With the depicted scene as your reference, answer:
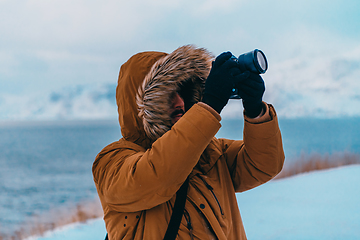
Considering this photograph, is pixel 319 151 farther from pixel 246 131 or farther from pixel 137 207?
pixel 137 207

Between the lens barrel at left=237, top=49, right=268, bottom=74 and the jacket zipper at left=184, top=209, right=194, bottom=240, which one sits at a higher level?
the lens barrel at left=237, top=49, right=268, bottom=74

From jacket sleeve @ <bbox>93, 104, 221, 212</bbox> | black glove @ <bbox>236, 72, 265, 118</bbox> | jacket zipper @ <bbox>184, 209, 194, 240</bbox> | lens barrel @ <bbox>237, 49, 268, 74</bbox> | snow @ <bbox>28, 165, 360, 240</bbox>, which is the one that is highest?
lens barrel @ <bbox>237, 49, 268, 74</bbox>

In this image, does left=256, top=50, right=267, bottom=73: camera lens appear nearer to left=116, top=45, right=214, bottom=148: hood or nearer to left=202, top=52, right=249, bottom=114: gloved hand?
left=202, top=52, right=249, bottom=114: gloved hand

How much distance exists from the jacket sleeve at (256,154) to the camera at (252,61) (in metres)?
0.15

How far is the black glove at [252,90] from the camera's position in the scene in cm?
71

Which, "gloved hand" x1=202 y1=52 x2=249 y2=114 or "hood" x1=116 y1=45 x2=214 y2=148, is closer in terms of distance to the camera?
"gloved hand" x1=202 y1=52 x2=249 y2=114

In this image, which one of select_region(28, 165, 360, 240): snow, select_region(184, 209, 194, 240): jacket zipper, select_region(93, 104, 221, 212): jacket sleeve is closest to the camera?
select_region(93, 104, 221, 212): jacket sleeve

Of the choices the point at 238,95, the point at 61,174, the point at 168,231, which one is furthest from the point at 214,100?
the point at 61,174

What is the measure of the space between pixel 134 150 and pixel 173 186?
0.64 feet

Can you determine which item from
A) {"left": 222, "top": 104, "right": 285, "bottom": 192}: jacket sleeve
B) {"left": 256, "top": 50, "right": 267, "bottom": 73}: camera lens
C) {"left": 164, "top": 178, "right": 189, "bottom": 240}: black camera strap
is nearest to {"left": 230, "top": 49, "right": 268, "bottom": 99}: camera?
{"left": 256, "top": 50, "right": 267, "bottom": 73}: camera lens

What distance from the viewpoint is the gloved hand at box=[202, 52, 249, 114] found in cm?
63

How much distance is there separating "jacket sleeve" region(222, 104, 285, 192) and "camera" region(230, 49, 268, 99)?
0.48ft

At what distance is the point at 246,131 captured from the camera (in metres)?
0.81

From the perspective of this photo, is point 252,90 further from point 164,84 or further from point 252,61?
point 164,84
